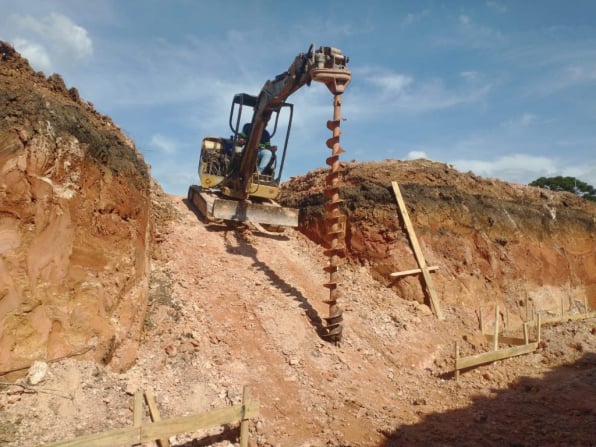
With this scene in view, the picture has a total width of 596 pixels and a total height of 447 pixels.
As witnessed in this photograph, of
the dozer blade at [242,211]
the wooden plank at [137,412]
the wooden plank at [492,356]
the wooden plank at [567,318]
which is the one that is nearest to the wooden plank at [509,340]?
the wooden plank at [492,356]

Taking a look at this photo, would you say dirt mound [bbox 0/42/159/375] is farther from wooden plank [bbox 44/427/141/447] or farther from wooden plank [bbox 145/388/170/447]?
wooden plank [bbox 44/427/141/447]

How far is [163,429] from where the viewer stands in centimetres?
510

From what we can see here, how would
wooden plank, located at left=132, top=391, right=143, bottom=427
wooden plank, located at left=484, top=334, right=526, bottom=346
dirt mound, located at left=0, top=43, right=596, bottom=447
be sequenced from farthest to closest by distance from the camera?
wooden plank, located at left=484, top=334, right=526, bottom=346
dirt mound, located at left=0, top=43, right=596, bottom=447
wooden plank, located at left=132, top=391, right=143, bottom=427

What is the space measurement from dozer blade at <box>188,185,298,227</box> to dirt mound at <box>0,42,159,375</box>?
3354mm

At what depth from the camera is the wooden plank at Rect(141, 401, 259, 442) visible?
5007 mm

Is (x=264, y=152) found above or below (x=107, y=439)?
above

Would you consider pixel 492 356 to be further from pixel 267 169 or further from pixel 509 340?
pixel 267 169

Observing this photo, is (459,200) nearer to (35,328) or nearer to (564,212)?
(564,212)

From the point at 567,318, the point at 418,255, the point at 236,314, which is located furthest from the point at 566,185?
the point at 236,314

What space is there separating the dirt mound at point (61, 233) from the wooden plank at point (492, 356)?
5.92m

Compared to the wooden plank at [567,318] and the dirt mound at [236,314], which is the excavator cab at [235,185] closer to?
the dirt mound at [236,314]

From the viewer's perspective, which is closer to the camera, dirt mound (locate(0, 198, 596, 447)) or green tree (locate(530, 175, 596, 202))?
dirt mound (locate(0, 198, 596, 447))

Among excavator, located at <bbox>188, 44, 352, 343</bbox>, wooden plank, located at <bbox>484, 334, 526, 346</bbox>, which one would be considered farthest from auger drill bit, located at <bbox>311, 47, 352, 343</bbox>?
wooden plank, located at <bbox>484, 334, 526, 346</bbox>

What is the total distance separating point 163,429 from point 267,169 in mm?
7628
